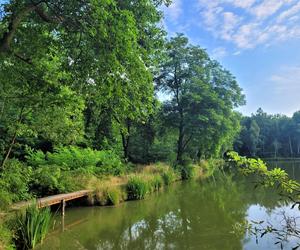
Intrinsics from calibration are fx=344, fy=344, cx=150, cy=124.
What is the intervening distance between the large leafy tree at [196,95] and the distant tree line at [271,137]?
1426 inches

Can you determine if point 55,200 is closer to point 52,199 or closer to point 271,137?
point 52,199

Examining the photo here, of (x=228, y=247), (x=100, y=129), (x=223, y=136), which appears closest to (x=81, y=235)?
(x=228, y=247)

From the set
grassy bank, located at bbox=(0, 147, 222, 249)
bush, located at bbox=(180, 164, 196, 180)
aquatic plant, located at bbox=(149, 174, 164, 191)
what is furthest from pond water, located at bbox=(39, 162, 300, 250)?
bush, located at bbox=(180, 164, 196, 180)

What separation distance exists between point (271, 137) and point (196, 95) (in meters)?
51.2

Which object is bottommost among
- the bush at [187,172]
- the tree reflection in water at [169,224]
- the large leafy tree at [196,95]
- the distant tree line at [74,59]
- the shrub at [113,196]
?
the tree reflection in water at [169,224]

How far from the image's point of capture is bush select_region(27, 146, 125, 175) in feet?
52.1

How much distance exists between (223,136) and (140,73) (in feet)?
78.0

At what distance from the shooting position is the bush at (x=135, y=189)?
1611 cm

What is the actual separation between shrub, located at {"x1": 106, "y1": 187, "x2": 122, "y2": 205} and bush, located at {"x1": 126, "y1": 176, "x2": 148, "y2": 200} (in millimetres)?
1059

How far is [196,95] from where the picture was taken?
27.1 m

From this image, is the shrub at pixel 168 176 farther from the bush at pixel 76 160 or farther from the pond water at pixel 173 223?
the pond water at pixel 173 223

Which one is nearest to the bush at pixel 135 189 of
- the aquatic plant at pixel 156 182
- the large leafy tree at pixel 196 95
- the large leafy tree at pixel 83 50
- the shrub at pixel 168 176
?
the aquatic plant at pixel 156 182

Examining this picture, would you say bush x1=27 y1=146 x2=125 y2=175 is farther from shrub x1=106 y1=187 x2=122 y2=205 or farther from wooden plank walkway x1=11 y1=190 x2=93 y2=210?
wooden plank walkway x1=11 y1=190 x2=93 y2=210

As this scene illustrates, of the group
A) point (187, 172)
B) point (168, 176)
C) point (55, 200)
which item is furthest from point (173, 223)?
point (187, 172)
